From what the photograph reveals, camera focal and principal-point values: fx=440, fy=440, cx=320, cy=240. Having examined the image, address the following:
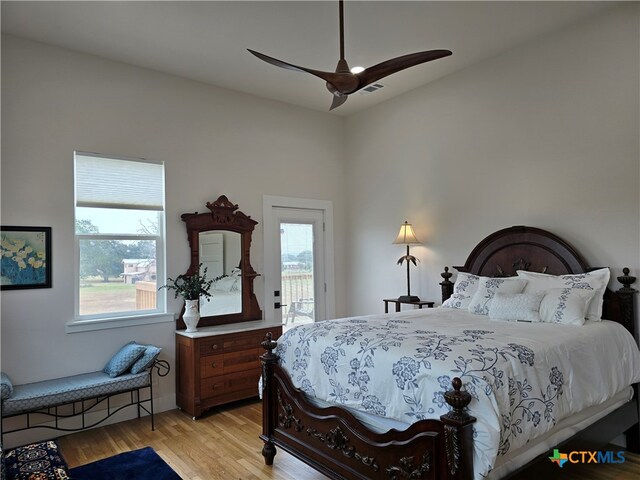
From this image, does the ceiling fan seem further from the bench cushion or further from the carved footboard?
the bench cushion

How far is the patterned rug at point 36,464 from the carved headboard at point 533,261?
351 cm

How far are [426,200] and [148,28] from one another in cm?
316

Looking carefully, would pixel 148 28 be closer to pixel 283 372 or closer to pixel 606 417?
pixel 283 372

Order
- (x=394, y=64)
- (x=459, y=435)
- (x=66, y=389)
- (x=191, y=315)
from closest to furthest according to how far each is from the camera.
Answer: (x=459, y=435), (x=394, y=64), (x=66, y=389), (x=191, y=315)

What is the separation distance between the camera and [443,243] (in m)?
4.70

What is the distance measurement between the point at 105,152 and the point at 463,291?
3.52m

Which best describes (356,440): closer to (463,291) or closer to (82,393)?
(463,291)

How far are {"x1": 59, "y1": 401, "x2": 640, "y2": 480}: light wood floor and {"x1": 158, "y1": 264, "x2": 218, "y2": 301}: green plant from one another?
A: 3.66ft

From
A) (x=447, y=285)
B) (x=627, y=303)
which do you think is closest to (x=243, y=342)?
(x=447, y=285)

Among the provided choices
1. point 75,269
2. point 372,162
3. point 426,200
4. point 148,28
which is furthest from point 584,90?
point 75,269

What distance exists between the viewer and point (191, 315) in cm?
425

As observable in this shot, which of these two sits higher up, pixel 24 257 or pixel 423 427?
pixel 24 257

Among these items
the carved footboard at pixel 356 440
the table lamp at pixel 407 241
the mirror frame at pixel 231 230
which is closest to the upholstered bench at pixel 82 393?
the mirror frame at pixel 231 230

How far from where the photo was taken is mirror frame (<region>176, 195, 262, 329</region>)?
4.51 meters
